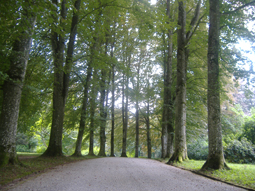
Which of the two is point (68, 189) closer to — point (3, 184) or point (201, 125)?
point (3, 184)

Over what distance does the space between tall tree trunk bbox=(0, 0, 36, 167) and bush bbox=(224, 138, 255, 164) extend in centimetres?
1185

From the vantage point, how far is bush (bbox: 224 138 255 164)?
1087cm

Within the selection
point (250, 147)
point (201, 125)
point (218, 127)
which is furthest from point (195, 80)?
point (218, 127)

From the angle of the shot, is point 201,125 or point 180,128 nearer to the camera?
point 180,128

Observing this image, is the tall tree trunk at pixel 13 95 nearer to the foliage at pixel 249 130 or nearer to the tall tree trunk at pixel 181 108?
the tall tree trunk at pixel 181 108

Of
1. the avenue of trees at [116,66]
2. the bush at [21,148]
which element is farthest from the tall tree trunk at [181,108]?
the bush at [21,148]

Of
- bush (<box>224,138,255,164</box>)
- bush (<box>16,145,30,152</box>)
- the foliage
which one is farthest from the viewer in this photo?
bush (<box>16,145,30,152</box>)

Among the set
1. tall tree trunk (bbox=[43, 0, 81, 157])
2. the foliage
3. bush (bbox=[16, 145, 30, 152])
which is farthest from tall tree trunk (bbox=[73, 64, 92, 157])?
bush (bbox=[16, 145, 30, 152])

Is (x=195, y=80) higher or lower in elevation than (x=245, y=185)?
higher

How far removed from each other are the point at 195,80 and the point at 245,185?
38.6 ft

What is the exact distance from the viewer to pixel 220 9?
782 centimetres

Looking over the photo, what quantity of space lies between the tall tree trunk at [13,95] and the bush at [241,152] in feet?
38.9

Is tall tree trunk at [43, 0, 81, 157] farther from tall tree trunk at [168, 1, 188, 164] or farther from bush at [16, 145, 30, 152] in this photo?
bush at [16, 145, 30, 152]

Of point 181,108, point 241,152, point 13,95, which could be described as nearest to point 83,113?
point 181,108
